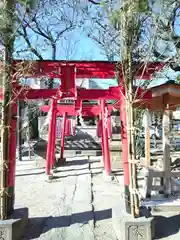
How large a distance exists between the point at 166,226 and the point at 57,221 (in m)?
1.89

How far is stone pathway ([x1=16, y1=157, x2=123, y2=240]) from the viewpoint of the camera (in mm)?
4910

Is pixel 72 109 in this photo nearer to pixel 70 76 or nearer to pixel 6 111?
pixel 70 76

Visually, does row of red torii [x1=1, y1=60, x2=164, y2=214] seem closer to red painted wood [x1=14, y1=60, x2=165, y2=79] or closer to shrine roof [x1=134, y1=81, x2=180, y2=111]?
red painted wood [x1=14, y1=60, x2=165, y2=79]

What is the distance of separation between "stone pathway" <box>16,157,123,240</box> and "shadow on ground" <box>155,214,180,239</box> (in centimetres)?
73

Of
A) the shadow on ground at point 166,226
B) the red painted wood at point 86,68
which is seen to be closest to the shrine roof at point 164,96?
the red painted wood at point 86,68

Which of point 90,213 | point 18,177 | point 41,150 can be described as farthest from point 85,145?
point 90,213

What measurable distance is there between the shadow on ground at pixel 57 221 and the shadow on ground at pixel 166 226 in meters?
0.97

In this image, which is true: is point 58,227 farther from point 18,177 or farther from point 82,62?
point 18,177

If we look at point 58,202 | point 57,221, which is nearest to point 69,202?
point 58,202

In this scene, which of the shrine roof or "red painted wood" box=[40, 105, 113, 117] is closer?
the shrine roof

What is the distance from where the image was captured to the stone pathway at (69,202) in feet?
16.1

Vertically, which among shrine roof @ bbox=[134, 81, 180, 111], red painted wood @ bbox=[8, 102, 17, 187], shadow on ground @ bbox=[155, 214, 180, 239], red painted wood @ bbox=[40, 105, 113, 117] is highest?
red painted wood @ bbox=[40, 105, 113, 117]

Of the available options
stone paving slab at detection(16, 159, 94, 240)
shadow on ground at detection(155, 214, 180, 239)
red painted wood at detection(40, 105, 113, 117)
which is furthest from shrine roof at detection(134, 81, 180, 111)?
red painted wood at detection(40, 105, 113, 117)

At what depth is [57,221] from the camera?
542 centimetres
